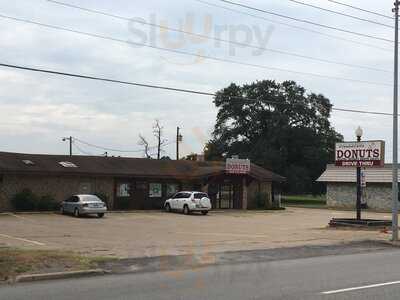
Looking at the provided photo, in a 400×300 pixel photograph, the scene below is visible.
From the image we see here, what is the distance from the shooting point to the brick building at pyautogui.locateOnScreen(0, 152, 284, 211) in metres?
41.1

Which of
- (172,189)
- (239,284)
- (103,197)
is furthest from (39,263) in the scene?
(172,189)

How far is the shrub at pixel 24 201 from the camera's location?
40.1 meters

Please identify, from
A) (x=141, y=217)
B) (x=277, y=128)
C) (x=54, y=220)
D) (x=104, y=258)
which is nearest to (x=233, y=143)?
(x=277, y=128)

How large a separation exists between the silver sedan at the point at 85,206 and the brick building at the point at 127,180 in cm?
357

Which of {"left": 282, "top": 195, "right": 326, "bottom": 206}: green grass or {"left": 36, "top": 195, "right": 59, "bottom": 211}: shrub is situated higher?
{"left": 36, "top": 195, "right": 59, "bottom": 211}: shrub

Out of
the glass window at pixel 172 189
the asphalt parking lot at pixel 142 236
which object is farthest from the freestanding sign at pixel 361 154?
the glass window at pixel 172 189

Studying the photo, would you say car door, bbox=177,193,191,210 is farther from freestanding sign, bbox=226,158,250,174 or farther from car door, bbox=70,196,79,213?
car door, bbox=70,196,79,213

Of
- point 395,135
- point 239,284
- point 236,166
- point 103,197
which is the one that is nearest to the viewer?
point 239,284

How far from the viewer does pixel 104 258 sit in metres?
16.3

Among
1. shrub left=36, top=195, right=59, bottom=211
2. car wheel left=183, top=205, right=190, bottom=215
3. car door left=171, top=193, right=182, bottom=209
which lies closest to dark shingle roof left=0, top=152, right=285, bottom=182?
shrub left=36, top=195, right=59, bottom=211

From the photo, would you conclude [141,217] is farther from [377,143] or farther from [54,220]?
[377,143]

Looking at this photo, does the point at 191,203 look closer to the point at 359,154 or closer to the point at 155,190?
the point at 155,190

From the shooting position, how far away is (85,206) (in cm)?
3788

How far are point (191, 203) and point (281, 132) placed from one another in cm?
3532
